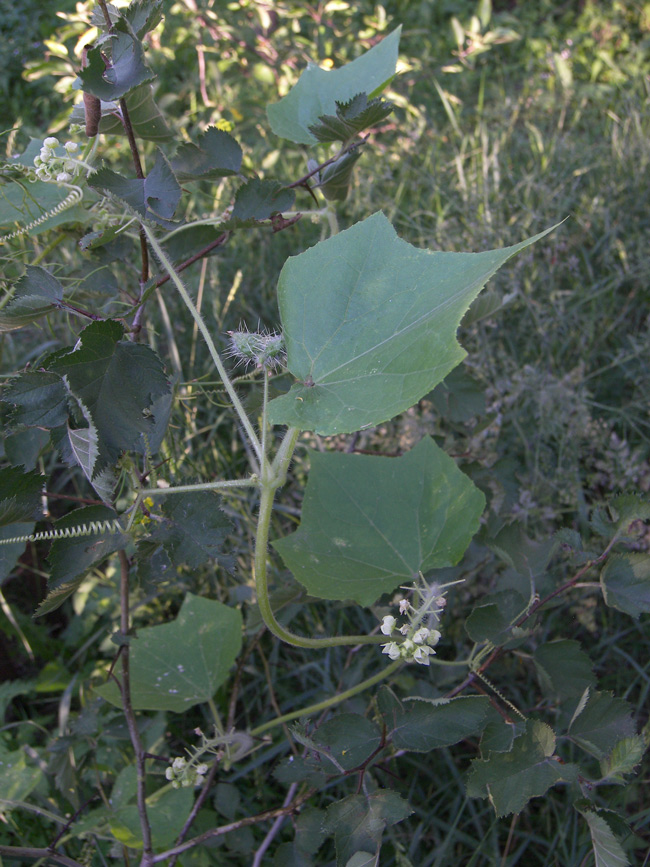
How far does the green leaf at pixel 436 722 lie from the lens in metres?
0.91

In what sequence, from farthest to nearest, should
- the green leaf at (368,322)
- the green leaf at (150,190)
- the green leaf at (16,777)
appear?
1. the green leaf at (16,777)
2. the green leaf at (150,190)
3. the green leaf at (368,322)

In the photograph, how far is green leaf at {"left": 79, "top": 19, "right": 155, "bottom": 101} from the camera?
0.83 meters

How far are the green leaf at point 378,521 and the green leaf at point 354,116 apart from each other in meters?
0.47

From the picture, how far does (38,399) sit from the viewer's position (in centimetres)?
85

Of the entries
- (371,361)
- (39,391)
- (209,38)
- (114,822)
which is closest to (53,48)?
(209,38)

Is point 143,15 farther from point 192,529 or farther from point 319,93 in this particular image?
point 192,529

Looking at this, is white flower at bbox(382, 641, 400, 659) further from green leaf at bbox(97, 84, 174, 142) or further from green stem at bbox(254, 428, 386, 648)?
green leaf at bbox(97, 84, 174, 142)

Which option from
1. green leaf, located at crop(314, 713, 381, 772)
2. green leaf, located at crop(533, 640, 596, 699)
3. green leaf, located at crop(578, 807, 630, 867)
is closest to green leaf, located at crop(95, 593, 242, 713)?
green leaf, located at crop(314, 713, 381, 772)

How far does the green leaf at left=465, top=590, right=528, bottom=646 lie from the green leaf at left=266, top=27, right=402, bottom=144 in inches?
31.9

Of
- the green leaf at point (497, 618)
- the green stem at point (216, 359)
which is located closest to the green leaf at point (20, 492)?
the green stem at point (216, 359)

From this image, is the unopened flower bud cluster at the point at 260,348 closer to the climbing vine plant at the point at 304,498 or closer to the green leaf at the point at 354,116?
the climbing vine plant at the point at 304,498

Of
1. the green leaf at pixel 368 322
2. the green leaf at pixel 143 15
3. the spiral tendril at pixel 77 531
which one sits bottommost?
the spiral tendril at pixel 77 531

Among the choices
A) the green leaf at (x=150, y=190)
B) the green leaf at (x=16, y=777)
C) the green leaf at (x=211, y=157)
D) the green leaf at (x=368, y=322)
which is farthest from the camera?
the green leaf at (x=16, y=777)

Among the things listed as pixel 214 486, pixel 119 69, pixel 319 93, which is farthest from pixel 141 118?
pixel 214 486
